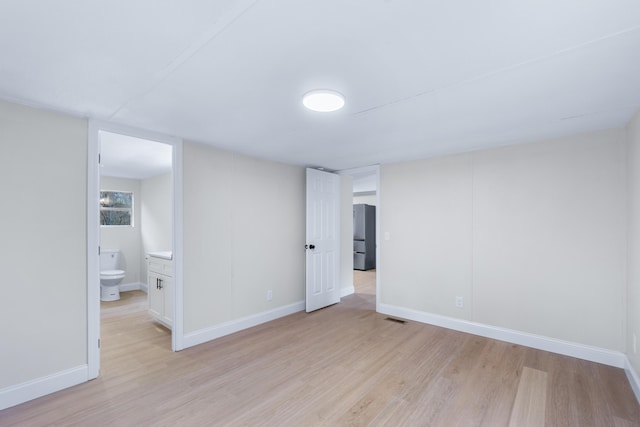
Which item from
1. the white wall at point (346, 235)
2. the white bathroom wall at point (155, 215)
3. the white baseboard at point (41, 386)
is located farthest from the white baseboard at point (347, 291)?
the white baseboard at point (41, 386)

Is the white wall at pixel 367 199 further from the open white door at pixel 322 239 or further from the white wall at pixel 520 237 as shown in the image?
the white wall at pixel 520 237

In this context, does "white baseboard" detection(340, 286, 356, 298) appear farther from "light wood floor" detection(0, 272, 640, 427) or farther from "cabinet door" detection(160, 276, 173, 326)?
"cabinet door" detection(160, 276, 173, 326)

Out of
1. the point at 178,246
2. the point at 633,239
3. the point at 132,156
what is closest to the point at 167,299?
the point at 178,246

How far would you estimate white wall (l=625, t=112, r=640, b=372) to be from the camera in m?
2.25

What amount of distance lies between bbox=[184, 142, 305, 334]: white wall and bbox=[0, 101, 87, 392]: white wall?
36.0 inches

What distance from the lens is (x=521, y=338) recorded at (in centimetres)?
312

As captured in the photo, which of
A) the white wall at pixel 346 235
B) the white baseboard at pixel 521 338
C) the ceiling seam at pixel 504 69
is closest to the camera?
the ceiling seam at pixel 504 69

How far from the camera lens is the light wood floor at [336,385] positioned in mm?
1964

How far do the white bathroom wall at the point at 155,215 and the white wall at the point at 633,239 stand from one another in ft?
18.9

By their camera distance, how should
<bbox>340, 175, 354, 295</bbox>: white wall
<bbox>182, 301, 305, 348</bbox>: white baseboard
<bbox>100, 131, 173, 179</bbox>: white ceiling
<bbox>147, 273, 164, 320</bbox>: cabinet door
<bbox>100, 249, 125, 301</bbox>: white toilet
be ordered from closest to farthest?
<bbox>182, 301, 305, 348</bbox>: white baseboard
<bbox>100, 131, 173, 179</bbox>: white ceiling
<bbox>147, 273, 164, 320</bbox>: cabinet door
<bbox>100, 249, 125, 301</bbox>: white toilet
<bbox>340, 175, 354, 295</bbox>: white wall

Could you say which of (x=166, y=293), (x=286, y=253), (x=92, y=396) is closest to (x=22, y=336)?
(x=92, y=396)

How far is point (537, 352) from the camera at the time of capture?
2945 mm

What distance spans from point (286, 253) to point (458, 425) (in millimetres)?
2836

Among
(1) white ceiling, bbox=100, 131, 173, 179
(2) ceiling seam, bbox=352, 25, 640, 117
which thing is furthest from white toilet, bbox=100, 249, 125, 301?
(2) ceiling seam, bbox=352, 25, 640, 117
